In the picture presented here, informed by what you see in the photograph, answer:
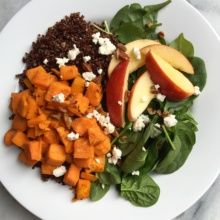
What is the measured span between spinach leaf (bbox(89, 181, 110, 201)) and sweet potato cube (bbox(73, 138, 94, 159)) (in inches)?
4.3

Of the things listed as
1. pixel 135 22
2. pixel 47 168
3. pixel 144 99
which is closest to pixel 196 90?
pixel 144 99

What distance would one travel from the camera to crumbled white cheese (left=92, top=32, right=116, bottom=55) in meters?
1.53

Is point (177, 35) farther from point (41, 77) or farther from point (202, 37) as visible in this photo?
point (41, 77)

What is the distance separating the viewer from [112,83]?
1.51 metres

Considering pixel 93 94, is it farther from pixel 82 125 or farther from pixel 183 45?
pixel 183 45

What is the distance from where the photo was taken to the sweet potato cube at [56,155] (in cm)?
147

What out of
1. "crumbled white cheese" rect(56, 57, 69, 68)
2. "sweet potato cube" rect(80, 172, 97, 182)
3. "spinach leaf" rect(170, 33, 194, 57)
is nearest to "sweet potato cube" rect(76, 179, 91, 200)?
"sweet potato cube" rect(80, 172, 97, 182)

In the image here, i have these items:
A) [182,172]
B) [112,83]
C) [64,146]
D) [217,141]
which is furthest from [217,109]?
[64,146]

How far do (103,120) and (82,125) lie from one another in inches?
2.5

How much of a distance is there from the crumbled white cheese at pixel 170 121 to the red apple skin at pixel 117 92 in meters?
0.13

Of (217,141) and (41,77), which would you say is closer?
(41,77)

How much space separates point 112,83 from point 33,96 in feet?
0.76

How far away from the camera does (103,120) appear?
4.91 ft

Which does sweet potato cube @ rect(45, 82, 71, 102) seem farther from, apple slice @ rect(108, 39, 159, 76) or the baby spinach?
the baby spinach
